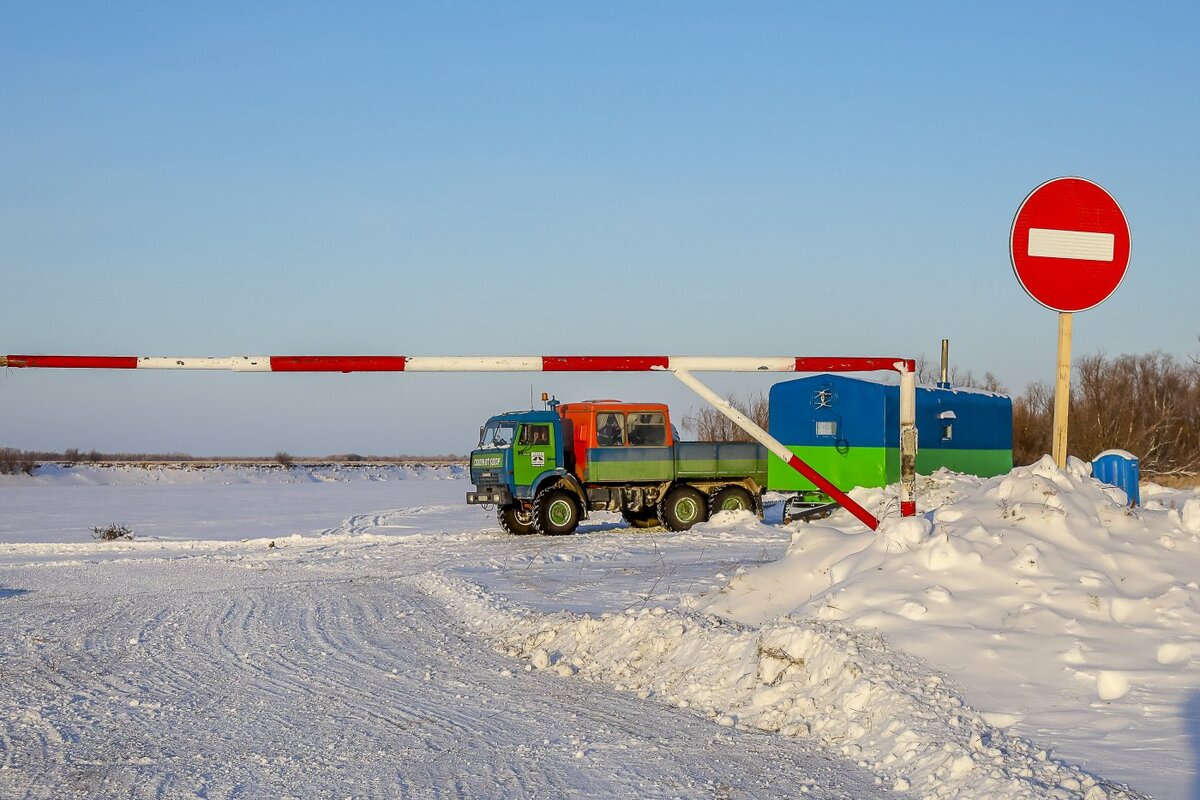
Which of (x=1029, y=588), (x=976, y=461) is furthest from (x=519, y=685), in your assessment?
(x=976, y=461)

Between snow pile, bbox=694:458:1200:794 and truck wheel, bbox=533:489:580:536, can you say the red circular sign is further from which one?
truck wheel, bbox=533:489:580:536

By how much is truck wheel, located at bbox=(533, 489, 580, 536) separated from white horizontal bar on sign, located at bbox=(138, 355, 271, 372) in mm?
14658

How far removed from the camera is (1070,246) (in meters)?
8.06

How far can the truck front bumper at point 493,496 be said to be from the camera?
2483 centimetres

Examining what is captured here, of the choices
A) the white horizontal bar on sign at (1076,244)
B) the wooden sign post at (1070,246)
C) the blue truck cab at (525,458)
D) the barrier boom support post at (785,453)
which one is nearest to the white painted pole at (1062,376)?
the wooden sign post at (1070,246)

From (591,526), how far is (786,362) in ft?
58.5

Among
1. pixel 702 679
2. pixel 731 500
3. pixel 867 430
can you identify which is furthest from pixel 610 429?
pixel 702 679

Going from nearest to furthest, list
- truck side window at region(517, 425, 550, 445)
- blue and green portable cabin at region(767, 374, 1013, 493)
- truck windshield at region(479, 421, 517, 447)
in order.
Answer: blue and green portable cabin at region(767, 374, 1013, 493)
truck side window at region(517, 425, 550, 445)
truck windshield at region(479, 421, 517, 447)

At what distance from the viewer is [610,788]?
5.86 meters

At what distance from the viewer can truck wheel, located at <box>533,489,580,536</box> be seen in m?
24.7

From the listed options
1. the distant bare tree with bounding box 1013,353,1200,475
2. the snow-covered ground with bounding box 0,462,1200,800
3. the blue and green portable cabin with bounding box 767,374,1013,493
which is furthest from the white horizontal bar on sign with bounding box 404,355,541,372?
the distant bare tree with bounding box 1013,353,1200,475

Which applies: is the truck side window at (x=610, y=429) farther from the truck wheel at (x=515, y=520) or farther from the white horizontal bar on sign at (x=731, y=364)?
the white horizontal bar on sign at (x=731, y=364)

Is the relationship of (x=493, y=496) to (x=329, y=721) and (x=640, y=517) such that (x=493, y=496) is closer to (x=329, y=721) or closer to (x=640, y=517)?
(x=640, y=517)

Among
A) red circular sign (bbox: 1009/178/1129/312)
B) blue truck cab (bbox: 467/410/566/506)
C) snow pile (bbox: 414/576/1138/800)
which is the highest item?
red circular sign (bbox: 1009/178/1129/312)
